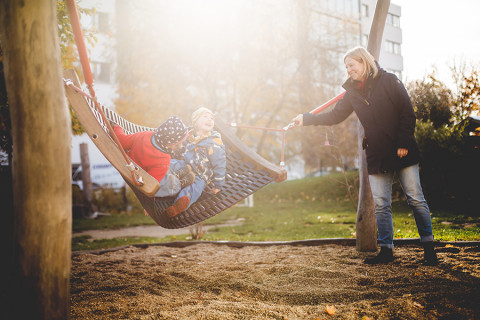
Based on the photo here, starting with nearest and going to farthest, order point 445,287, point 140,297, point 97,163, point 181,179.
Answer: point 445,287 → point 140,297 → point 181,179 → point 97,163

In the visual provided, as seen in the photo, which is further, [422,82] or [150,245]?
[422,82]

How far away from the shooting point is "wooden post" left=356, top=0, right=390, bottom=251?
153 inches

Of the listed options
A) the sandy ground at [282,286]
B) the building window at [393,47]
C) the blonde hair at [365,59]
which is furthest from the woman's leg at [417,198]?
the building window at [393,47]

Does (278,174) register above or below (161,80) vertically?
below

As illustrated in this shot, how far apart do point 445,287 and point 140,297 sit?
202 cm

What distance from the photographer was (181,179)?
11.4 ft

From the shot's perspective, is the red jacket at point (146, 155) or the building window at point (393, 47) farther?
the building window at point (393, 47)

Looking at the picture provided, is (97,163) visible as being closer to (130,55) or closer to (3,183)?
(130,55)

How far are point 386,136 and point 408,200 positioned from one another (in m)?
0.55

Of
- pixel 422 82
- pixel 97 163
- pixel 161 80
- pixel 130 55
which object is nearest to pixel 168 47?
pixel 161 80

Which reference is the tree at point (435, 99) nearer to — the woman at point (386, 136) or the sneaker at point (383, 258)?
the woman at point (386, 136)

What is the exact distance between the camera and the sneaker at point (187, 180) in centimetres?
347

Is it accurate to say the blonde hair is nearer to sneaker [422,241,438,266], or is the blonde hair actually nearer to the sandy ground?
sneaker [422,241,438,266]

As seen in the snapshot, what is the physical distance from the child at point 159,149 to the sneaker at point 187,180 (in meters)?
0.05
